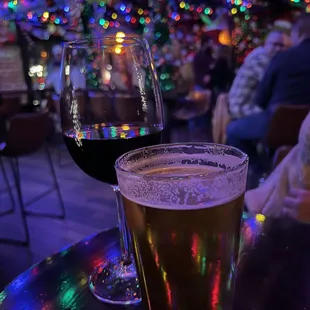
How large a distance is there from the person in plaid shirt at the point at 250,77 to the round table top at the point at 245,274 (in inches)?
98.0

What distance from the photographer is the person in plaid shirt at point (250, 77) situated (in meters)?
2.96

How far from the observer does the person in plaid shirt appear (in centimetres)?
296

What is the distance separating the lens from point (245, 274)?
475 millimetres

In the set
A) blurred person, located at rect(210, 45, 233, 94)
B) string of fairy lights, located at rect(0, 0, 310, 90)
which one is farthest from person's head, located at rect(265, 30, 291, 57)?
string of fairy lights, located at rect(0, 0, 310, 90)

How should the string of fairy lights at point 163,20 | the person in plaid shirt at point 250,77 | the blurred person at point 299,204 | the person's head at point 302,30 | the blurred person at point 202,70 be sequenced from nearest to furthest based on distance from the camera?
the blurred person at point 299,204 < the person's head at point 302,30 < the person in plaid shirt at point 250,77 < the blurred person at point 202,70 < the string of fairy lights at point 163,20

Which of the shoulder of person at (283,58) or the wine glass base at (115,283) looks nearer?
the wine glass base at (115,283)

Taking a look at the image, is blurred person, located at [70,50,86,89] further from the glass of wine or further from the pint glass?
the pint glass

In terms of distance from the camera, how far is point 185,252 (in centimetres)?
31

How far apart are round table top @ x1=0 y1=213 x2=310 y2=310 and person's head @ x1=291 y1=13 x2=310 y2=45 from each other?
201 centimetres

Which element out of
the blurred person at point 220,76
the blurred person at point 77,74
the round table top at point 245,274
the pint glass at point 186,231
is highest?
the blurred person at point 77,74

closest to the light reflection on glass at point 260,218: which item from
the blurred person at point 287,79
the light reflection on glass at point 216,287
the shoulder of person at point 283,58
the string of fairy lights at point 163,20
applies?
the light reflection on glass at point 216,287

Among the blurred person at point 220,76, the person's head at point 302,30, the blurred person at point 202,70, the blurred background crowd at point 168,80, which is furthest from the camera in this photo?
the blurred person at point 202,70

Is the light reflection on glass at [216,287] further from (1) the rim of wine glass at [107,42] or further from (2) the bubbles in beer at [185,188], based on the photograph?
(1) the rim of wine glass at [107,42]

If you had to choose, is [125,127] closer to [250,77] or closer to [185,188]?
[185,188]
